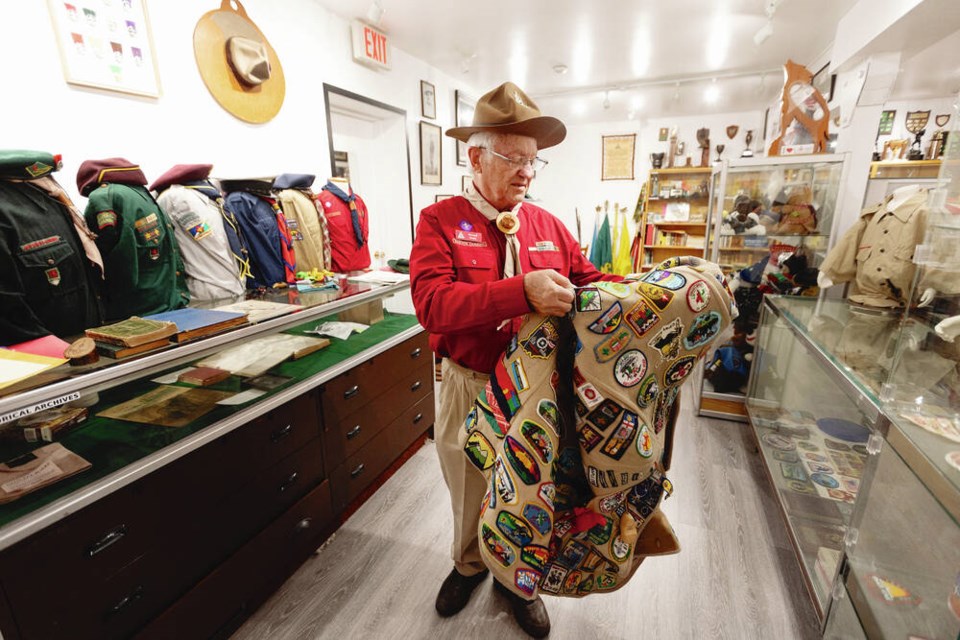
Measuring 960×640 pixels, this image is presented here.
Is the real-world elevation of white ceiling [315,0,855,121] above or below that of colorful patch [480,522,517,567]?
above

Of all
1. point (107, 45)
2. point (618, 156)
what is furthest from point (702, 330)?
point (618, 156)

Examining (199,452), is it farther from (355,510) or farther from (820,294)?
(820,294)

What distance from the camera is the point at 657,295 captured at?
0.93 meters

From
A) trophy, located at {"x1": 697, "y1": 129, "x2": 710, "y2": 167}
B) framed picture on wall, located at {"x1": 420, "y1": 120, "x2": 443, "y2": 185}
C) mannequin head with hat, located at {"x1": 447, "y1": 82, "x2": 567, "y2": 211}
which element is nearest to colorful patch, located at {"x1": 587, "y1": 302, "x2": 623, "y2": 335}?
mannequin head with hat, located at {"x1": 447, "y1": 82, "x2": 567, "y2": 211}

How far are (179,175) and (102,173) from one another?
0.90 feet

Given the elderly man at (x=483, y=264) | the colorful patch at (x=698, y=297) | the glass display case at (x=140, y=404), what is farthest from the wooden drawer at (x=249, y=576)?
the colorful patch at (x=698, y=297)

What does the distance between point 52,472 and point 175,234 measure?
1053mm

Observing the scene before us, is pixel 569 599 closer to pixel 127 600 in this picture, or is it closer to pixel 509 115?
pixel 127 600

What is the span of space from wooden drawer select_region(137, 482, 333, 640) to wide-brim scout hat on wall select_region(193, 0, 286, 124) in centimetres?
209

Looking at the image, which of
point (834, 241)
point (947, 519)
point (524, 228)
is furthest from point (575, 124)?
point (947, 519)

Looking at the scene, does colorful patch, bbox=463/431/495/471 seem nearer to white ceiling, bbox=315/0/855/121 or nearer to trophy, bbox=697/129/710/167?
white ceiling, bbox=315/0/855/121

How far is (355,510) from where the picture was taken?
2.21 metres

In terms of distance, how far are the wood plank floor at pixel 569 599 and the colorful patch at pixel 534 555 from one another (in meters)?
0.77

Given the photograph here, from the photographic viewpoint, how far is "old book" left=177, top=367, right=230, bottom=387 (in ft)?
5.20
